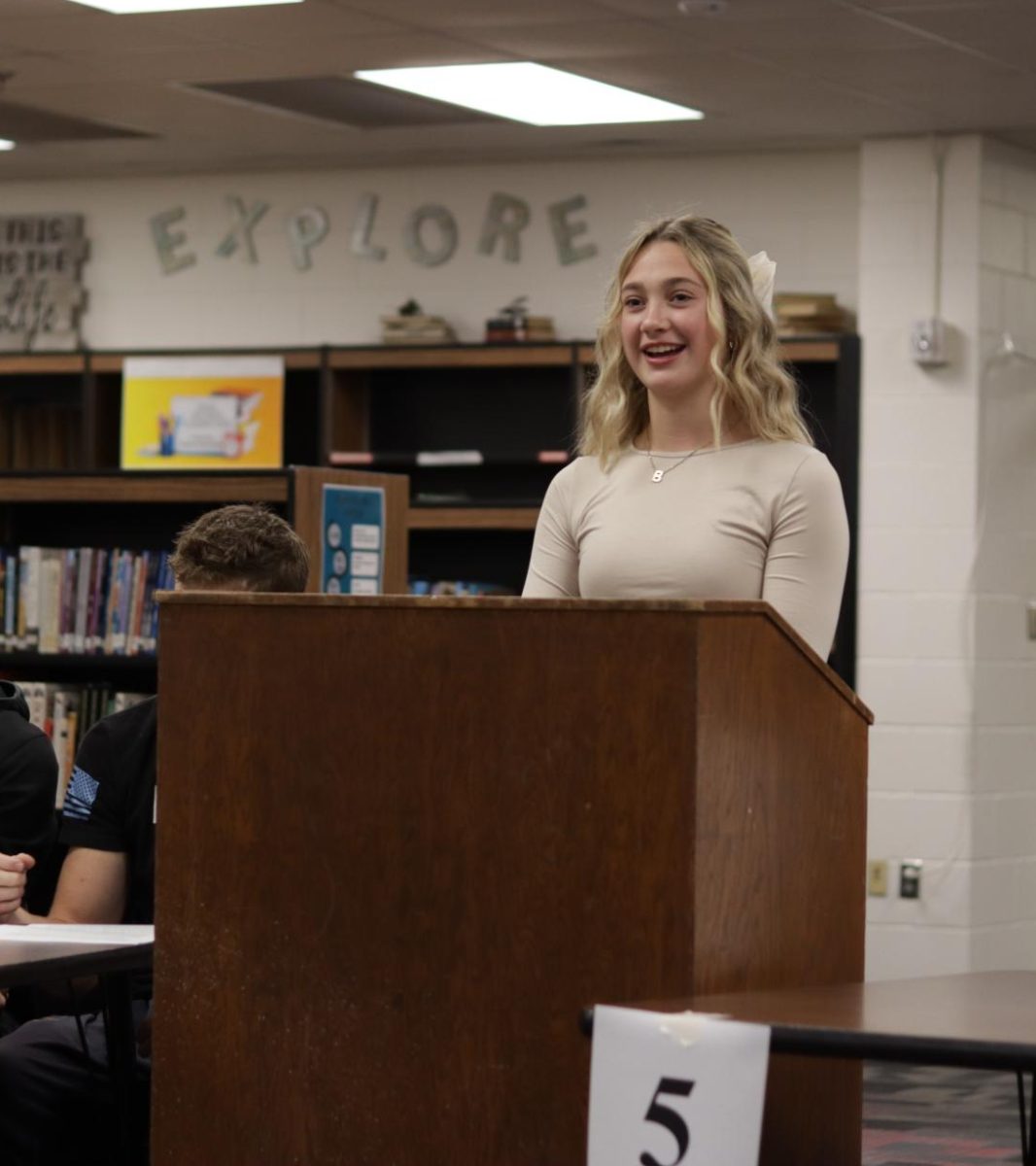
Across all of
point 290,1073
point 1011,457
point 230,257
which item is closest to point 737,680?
point 290,1073

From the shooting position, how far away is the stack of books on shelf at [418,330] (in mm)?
6965

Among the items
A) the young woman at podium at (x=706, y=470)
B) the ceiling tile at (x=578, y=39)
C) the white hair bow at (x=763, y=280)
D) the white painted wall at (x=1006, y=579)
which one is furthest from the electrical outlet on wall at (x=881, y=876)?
the young woman at podium at (x=706, y=470)

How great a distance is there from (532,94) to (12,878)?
3840mm

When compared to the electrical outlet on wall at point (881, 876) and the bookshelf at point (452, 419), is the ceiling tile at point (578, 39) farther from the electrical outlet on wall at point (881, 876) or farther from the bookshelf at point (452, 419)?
the electrical outlet on wall at point (881, 876)

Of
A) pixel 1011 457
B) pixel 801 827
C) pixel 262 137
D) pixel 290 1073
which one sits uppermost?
pixel 262 137

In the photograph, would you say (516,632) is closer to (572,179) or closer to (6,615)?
(6,615)

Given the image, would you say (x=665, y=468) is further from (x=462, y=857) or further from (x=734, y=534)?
(x=462, y=857)

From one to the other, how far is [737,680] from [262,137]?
536 centimetres

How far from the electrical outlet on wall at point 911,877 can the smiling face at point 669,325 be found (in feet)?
14.6

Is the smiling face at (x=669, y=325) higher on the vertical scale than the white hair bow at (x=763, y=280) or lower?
lower

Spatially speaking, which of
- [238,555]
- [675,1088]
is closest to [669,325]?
[675,1088]

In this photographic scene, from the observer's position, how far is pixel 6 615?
5527mm

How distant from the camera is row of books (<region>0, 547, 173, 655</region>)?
5.38m

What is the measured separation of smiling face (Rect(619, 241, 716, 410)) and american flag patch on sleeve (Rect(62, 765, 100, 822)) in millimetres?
1256
